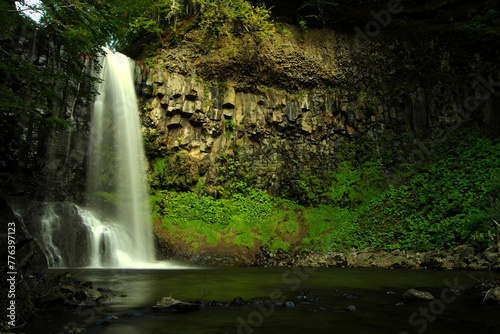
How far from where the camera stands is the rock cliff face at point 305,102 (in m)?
21.0

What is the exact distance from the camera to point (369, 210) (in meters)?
19.5

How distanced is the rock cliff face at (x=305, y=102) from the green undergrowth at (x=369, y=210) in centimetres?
120

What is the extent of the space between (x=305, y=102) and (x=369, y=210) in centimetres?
867

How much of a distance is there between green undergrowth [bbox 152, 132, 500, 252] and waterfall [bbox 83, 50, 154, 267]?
131 cm

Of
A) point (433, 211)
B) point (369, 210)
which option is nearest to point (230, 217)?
point (369, 210)

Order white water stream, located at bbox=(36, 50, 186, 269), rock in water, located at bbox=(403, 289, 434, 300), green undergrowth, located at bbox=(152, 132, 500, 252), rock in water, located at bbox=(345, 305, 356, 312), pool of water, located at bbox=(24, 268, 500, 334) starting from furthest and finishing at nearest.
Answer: green undergrowth, located at bbox=(152, 132, 500, 252) < white water stream, located at bbox=(36, 50, 186, 269) < rock in water, located at bbox=(403, 289, 434, 300) < rock in water, located at bbox=(345, 305, 356, 312) < pool of water, located at bbox=(24, 268, 500, 334)

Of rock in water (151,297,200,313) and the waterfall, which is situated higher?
the waterfall

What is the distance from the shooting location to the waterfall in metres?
17.8

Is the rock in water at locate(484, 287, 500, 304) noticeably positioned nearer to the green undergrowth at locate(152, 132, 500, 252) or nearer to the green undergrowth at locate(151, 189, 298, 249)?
the green undergrowth at locate(152, 132, 500, 252)

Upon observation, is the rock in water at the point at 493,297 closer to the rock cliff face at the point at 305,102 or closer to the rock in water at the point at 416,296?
Answer: the rock in water at the point at 416,296

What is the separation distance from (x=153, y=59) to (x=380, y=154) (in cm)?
1629

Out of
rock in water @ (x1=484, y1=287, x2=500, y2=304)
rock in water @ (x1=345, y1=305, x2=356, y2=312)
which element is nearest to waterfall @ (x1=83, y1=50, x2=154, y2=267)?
rock in water @ (x1=345, y1=305, x2=356, y2=312)

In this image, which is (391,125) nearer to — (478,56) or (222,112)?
(478,56)

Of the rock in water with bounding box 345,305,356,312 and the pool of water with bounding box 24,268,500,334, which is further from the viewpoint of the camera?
the rock in water with bounding box 345,305,356,312
